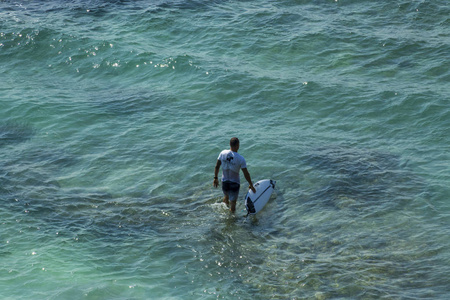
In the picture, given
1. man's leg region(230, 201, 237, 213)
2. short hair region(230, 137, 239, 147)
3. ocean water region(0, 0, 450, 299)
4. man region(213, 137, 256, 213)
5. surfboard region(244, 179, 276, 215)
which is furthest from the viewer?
man's leg region(230, 201, 237, 213)

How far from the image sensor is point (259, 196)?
44.2 ft

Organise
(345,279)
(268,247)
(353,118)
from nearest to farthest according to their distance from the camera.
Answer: (345,279) < (268,247) < (353,118)

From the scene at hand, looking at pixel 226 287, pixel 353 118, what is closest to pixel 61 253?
pixel 226 287

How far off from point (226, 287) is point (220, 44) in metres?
14.0

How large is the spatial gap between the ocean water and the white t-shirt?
98 cm

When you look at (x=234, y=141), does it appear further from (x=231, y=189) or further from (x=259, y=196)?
(x=259, y=196)

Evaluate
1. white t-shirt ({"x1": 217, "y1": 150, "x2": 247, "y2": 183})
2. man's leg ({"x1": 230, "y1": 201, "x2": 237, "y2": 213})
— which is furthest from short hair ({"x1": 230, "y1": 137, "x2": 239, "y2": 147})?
man's leg ({"x1": 230, "y1": 201, "x2": 237, "y2": 213})

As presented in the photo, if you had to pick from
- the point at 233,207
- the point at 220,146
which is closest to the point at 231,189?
the point at 233,207

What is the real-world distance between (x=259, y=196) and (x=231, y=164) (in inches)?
43.5

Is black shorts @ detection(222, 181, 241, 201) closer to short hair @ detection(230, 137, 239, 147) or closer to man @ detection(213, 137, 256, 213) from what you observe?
man @ detection(213, 137, 256, 213)

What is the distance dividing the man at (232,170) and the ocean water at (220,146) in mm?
549

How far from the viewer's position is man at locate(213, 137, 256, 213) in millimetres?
12984

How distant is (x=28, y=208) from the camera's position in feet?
45.9

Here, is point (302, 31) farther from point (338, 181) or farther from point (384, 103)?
point (338, 181)
